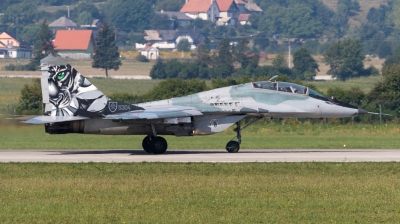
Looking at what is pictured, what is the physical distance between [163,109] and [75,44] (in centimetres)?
14447

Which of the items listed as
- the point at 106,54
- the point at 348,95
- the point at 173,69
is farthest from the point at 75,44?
the point at 348,95

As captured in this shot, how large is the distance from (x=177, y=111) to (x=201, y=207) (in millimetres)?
12242

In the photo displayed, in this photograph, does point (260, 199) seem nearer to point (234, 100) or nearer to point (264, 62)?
point (234, 100)

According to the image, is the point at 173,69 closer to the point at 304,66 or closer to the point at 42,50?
the point at 304,66

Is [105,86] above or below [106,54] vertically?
below

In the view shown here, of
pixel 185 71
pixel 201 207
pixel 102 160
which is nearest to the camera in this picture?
pixel 201 207

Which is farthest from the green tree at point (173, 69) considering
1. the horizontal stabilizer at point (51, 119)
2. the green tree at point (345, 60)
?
the horizontal stabilizer at point (51, 119)

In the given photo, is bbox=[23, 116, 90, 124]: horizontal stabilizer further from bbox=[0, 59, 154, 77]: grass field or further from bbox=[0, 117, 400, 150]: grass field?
bbox=[0, 59, 154, 77]: grass field

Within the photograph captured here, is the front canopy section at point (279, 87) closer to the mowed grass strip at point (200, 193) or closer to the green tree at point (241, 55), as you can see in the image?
the mowed grass strip at point (200, 193)

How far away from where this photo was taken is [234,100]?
100.0 ft

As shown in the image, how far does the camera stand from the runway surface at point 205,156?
2738 cm

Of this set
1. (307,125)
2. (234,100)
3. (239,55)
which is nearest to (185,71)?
(239,55)

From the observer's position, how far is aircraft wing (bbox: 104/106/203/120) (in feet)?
94.0

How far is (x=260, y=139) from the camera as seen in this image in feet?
134
